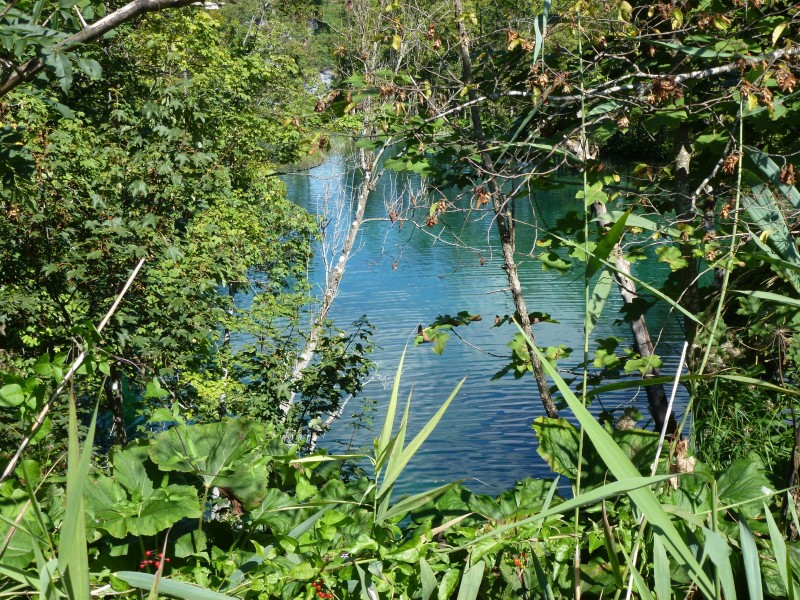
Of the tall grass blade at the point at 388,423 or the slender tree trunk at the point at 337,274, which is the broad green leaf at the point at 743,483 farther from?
the slender tree trunk at the point at 337,274

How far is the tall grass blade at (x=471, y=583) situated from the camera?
46.2 inches

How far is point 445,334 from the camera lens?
13.0ft

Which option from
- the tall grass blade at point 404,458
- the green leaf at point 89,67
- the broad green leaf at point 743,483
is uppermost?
the green leaf at point 89,67

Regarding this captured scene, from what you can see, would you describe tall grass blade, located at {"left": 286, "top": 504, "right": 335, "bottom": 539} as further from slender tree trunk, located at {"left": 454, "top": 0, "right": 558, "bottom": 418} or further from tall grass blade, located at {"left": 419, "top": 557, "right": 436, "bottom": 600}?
slender tree trunk, located at {"left": 454, "top": 0, "right": 558, "bottom": 418}

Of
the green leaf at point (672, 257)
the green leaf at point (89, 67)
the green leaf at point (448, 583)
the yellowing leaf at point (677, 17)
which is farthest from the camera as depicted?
the green leaf at point (672, 257)

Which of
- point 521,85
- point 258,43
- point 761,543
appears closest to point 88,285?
point 521,85

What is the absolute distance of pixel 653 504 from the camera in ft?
2.79

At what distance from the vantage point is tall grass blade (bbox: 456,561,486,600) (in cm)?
117

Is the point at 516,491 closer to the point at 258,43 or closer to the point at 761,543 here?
the point at 761,543

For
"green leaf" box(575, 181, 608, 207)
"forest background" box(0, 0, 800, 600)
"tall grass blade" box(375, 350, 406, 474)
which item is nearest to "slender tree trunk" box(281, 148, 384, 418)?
"forest background" box(0, 0, 800, 600)

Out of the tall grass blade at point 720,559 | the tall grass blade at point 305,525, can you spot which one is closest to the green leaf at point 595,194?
the tall grass blade at point 305,525

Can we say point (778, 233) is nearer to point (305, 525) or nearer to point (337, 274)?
point (305, 525)

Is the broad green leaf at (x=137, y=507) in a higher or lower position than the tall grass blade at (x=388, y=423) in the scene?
lower

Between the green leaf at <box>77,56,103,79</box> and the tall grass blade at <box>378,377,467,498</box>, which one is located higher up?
the green leaf at <box>77,56,103,79</box>
